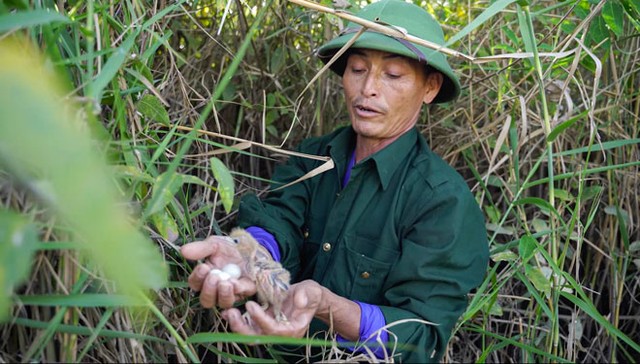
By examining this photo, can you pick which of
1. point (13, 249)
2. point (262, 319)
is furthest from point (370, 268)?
point (13, 249)

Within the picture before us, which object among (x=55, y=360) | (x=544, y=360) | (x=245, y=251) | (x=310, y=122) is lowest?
(x=544, y=360)

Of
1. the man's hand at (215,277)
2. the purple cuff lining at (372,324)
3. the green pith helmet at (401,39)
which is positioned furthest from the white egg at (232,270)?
the green pith helmet at (401,39)

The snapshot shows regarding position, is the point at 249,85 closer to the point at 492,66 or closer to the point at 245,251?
the point at 492,66

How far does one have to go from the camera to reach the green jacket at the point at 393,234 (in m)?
1.81

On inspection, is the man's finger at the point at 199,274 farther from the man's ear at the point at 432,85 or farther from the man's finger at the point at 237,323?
the man's ear at the point at 432,85

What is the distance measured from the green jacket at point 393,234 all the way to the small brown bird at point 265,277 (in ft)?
1.09

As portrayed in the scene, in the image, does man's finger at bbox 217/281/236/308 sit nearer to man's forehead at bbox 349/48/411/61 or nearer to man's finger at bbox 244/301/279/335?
man's finger at bbox 244/301/279/335

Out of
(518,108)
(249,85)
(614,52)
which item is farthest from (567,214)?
(249,85)

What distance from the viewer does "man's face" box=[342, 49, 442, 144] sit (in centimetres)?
194

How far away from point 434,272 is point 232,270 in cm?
53

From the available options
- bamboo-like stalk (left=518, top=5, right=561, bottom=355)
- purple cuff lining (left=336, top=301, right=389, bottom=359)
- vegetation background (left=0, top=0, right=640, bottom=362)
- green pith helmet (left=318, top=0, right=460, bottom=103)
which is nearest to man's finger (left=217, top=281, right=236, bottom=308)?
vegetation background (left=0, top=0, right=640, bottom=362)

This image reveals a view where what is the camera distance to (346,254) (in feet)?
6.42

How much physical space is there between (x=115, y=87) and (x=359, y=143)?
84 centimetres

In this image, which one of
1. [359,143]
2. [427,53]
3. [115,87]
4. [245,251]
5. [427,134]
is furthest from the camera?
[427,134]
